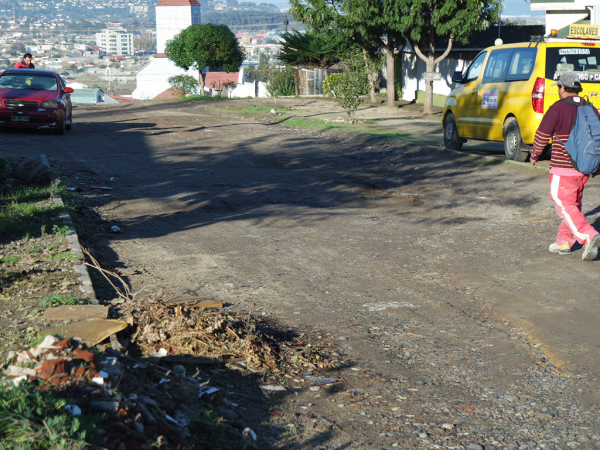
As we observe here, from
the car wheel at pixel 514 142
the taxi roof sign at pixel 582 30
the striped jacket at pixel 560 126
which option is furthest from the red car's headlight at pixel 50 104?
the striped jacket at pixel 560 126

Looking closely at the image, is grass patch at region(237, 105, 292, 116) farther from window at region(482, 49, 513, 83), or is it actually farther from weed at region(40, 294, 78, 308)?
weed at region(40, 294, 78, 308)

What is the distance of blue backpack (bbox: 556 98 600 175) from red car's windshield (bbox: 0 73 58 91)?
46.7 ft

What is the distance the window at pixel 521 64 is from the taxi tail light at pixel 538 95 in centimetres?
41

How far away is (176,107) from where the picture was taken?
97.6ft

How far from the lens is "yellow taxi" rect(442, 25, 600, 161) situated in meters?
11.4

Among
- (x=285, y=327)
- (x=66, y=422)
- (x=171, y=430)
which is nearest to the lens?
(x=66, y=422)

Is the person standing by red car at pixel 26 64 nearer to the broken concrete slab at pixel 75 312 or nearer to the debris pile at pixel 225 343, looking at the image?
the broken concrete slab at pixel 75 312

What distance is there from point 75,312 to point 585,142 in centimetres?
520

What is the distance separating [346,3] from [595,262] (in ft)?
63.1

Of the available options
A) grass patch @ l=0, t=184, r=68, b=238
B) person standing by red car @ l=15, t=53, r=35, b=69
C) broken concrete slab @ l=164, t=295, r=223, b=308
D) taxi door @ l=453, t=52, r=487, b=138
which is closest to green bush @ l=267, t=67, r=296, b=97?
person standing by red car @ l=15, t=53, r=35, b=69

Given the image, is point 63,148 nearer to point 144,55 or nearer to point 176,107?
point 176,107

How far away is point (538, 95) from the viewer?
11430mm

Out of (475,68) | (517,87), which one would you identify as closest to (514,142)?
(517,87)

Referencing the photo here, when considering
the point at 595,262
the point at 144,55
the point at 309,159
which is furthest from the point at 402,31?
the point at 144,55
